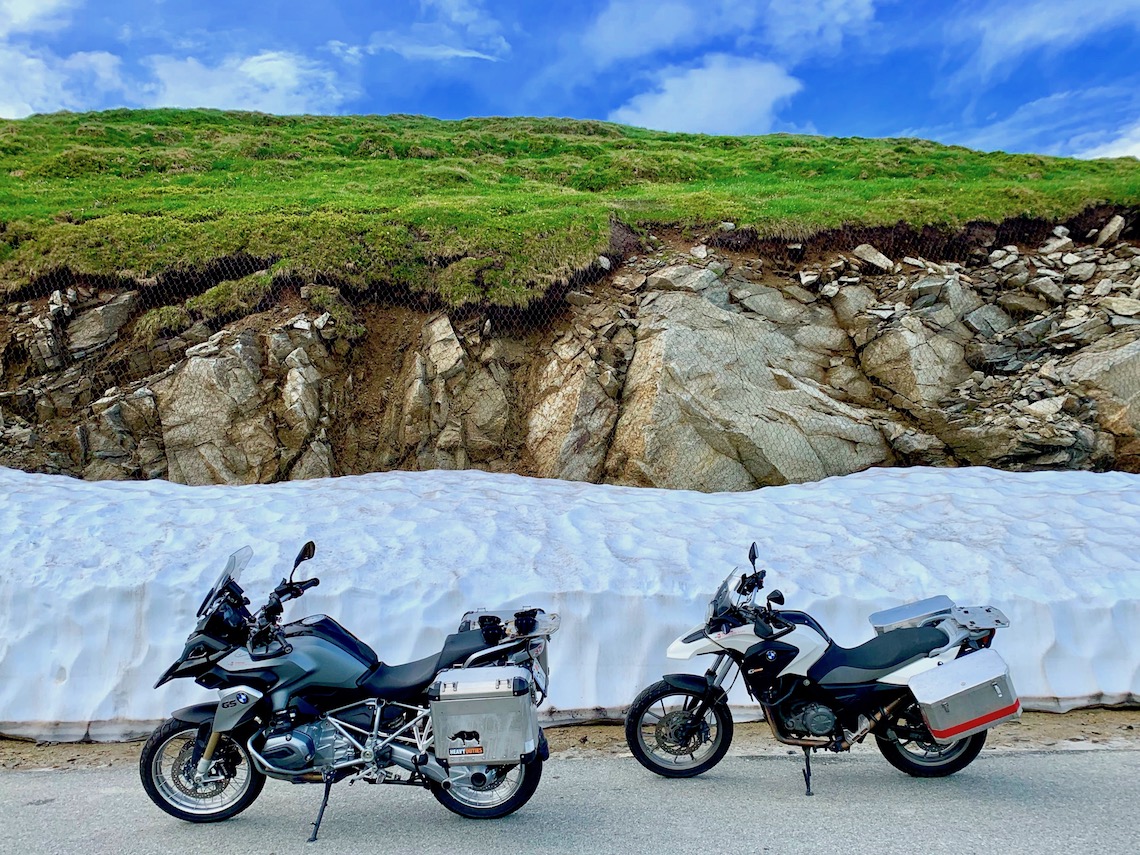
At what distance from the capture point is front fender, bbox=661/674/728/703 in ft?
19.3

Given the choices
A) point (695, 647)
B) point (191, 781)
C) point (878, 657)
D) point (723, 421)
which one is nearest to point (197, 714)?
point (191, 781)

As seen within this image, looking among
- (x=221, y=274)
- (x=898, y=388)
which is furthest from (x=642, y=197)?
(x=221, y=274)

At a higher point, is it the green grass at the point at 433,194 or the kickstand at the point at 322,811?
the green grass at the point at 433,194

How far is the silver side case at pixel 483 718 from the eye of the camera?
4.89 meters

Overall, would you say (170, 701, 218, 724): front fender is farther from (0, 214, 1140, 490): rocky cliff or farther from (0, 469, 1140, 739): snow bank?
(0, 214, 1140, 490): rocky cliff

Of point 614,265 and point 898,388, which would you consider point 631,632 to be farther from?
point 614,265

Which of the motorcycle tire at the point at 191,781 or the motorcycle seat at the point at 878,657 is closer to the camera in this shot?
the motorcycle tire at the point at 191,781

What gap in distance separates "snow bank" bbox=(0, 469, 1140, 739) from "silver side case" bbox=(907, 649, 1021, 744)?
221 centimetres

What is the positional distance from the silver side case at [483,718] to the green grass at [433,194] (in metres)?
11.1

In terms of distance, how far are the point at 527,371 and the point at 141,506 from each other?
7.25 m

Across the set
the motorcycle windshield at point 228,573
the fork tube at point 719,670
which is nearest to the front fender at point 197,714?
the motorcycle windshield at point 228,573

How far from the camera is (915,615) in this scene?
6098 millimetres

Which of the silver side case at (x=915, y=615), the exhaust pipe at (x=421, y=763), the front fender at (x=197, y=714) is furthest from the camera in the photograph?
the silver side case at (x=915, y=615)

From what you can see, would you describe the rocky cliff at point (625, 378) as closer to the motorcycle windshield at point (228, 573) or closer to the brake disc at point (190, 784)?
the motorcycle windshield at point (228, 573)
